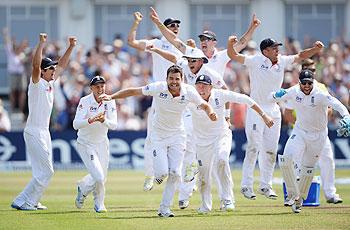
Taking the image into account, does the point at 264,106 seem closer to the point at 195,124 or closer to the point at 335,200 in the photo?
the point at 195,124

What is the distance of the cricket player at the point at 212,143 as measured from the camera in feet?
58.0

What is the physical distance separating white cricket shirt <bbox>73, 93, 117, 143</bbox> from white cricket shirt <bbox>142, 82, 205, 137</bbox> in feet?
3.32

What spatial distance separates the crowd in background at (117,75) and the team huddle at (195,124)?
9.93 metres

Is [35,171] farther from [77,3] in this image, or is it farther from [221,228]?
[77,3]

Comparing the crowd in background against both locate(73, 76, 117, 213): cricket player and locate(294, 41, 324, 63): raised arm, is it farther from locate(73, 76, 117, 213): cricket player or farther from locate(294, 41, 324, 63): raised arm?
locate(73, 76, 117, 213): cricket player

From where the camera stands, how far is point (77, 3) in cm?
3450

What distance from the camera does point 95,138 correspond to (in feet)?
59.7

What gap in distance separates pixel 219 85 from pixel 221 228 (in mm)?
3619

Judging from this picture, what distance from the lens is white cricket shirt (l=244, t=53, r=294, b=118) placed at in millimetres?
19062

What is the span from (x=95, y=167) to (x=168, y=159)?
140 cm

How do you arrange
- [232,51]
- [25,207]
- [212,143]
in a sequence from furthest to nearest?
[232,51], [25,207], [212,143]

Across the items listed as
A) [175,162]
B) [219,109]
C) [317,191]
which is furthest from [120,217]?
[317,191]

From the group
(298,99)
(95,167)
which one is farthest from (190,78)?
(95,167)

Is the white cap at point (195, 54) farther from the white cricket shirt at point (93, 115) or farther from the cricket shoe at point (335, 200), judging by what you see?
the cricket shoe at point (335, 200)
